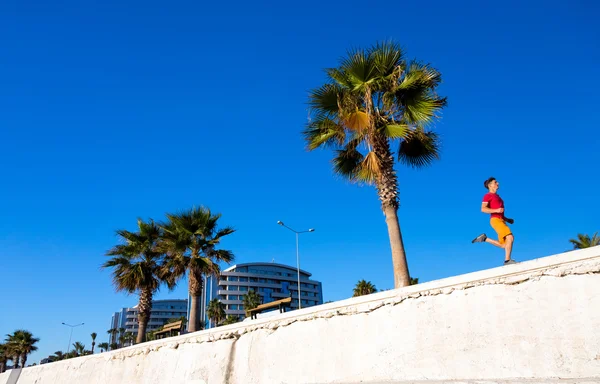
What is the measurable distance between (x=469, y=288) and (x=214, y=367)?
3172 millimetres

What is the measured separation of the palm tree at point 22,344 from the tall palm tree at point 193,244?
56.0 meters

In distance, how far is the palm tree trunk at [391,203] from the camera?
7379 millimetres

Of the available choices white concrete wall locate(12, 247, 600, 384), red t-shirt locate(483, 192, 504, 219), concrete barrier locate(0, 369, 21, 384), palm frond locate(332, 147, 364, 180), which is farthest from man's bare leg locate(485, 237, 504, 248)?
concrete barrier locate(0, 369, 21, 384)

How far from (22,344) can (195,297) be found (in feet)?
190

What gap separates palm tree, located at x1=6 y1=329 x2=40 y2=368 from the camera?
56.9m

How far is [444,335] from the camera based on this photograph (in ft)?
10.9

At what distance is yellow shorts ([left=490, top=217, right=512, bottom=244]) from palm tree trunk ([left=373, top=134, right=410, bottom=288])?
2832 millimetres

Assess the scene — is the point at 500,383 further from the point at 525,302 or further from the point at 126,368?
the point at 126,368

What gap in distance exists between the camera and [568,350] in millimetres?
2791

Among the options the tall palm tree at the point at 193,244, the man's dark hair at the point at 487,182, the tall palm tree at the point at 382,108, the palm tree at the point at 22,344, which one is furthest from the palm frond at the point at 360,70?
the palm tree at the point at 22,344

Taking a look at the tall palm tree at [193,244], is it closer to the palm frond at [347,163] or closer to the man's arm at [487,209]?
the palm frond at [347,163]

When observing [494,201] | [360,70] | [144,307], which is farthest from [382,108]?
[144,307]

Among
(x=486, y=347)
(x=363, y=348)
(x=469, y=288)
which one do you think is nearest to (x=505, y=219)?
(x=469, y=288)

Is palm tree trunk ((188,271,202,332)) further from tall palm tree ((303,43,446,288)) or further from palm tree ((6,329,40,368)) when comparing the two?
palm tree ((6,329,40,368))
